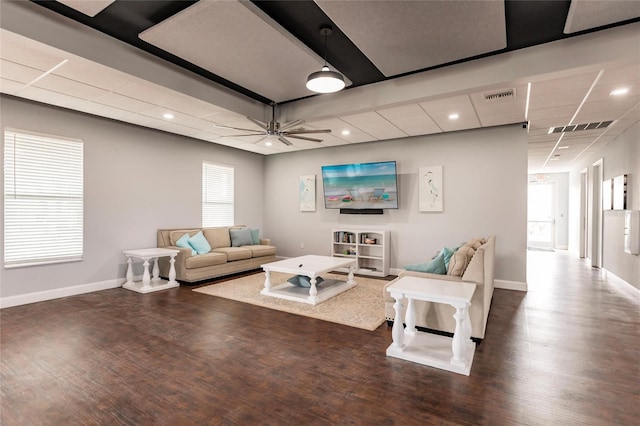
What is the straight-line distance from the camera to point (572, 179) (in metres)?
11.0

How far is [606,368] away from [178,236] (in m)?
6.35

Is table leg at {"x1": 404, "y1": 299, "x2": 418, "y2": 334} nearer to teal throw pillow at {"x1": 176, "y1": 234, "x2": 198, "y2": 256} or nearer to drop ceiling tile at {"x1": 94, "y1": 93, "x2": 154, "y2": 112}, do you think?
teal throw pillow at {"x1": 176, "y1": 234, "x2": 198, "y2": 256}

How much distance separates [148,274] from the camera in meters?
5.46

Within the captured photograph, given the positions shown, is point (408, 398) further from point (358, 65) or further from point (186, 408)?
point (358, 65)

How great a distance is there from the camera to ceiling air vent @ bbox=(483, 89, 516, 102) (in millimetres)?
3966

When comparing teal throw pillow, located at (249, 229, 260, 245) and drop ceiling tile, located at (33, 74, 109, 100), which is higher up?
drop ceiling tile, located at (33, 74, 109, 100)

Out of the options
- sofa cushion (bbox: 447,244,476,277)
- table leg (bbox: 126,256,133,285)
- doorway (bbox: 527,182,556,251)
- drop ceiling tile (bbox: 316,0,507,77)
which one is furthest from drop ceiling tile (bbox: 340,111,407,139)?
doorway (bbox: 527,182,556,251)

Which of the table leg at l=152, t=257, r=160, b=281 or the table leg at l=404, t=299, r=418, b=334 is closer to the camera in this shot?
the table leg at l=404, t=299, r=418, b=334

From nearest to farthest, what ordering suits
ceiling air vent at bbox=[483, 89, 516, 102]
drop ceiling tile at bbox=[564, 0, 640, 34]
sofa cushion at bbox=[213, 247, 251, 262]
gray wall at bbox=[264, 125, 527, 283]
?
1. drop ceiling tile at bbox=[564, 0, 640, 34]
2. ceiling air vent at bbox=[483, 89, 516, 102]
3. gray wall at bbox=[264, 125, 527, 283]
4. sofa cushion at bbox=[213, 247, 251, 262]

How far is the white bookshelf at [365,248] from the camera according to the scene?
6711mm

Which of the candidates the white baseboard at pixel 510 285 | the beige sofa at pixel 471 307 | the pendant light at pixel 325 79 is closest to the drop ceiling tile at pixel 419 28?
the pendant light at pixel 325 79

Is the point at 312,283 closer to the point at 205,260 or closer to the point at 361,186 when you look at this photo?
the point at 205,260

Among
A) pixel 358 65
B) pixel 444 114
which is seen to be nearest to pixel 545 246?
pixel 444 114

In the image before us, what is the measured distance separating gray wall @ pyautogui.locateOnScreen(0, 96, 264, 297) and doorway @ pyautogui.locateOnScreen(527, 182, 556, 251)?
11.7 metres
